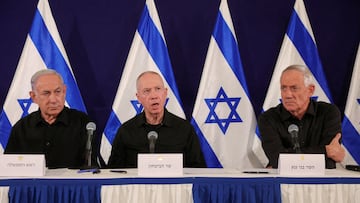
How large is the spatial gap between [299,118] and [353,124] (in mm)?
1077

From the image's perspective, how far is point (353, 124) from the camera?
4848 millimetres

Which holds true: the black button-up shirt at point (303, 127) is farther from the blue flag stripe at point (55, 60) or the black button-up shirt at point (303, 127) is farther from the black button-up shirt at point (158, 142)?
the blue flag stripe at point (55, 60)

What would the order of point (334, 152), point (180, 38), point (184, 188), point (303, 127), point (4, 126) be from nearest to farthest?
point (184, 188) → point (334, 152) → point (303, 127) → point (4, 126) → point (180, 38)

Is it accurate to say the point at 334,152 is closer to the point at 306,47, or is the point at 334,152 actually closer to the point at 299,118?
the point at 299,118

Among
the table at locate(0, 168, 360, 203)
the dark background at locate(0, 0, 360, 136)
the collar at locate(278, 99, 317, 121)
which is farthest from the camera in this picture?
the dark background at locate(0, 0, 360, 136)

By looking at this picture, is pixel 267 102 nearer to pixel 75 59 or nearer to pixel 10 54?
pixel 75 59

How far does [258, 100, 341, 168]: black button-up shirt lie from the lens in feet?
12.6

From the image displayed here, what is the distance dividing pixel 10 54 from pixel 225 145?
96.6 inches

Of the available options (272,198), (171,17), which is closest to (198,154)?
(272,198)

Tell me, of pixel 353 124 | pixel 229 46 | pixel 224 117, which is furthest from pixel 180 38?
pixel 353 124

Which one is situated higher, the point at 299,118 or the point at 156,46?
the point at 156,46

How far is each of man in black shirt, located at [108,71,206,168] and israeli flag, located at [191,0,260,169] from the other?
603 millimetres

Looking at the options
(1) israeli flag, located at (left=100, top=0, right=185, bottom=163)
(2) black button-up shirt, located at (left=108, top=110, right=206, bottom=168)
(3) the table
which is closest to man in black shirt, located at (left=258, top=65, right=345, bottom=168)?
(2) black button-up shirt, located at (left=108, top=110, right=206, bottom=168)

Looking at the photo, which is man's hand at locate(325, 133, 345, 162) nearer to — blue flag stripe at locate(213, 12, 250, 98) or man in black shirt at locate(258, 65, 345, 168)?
man in black shirt at locate(258, 65, 345, 168)
